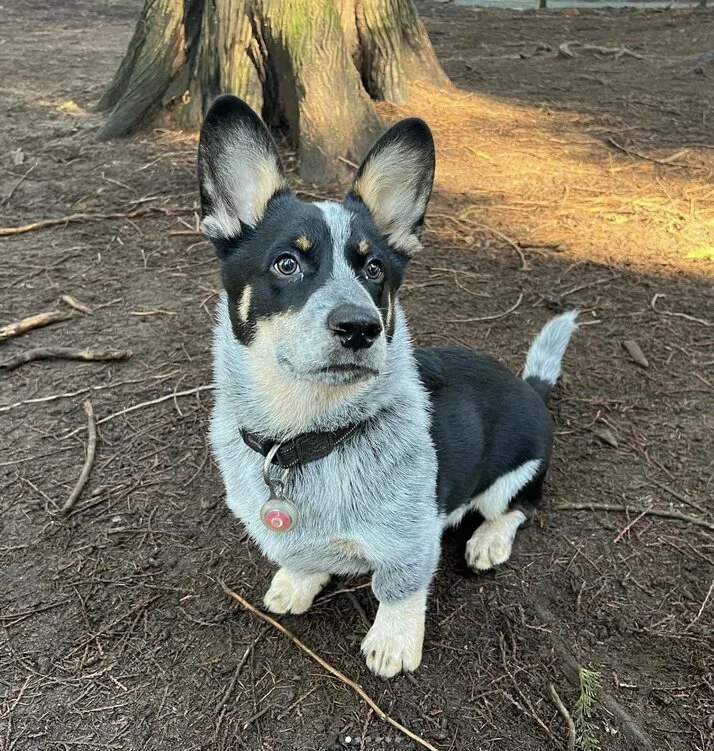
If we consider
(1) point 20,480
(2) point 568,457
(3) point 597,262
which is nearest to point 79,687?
(1) point 20,480

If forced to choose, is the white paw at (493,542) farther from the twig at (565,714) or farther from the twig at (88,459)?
the twig at (88,459)

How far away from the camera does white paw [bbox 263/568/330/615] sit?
2678mm

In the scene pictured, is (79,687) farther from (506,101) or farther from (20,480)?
(506,101)

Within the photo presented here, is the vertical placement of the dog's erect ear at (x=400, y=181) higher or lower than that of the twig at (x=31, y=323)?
higher

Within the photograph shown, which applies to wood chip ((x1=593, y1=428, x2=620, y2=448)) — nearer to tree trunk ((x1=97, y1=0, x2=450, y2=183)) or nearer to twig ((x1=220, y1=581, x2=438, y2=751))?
twig ((x1=220, y1=581, x2=438, y2=751))

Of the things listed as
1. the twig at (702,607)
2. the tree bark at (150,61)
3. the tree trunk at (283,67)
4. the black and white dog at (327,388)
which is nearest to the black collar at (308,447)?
the black and white dog at (327,388)

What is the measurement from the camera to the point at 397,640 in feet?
8.04

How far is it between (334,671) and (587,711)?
915 mm

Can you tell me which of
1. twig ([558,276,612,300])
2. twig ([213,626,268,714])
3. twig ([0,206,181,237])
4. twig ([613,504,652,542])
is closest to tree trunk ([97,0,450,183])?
twig ([0,206,181,237])

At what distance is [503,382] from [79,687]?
6.84 feet

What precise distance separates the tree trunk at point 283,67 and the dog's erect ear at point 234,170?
3.13m

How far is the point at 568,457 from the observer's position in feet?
11.4

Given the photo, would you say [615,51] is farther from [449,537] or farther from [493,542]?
[493,542]

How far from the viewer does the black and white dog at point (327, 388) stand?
7.41ft
